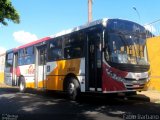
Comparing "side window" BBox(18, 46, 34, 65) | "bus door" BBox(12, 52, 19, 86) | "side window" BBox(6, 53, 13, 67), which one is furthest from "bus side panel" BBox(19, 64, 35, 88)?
"side window" BBox(6, 53, 13, 67)

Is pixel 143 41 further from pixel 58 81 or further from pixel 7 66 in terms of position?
pixel 7 66

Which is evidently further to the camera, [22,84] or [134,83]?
[22,84]

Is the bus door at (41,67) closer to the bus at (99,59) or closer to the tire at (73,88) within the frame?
the bus at (99,59)

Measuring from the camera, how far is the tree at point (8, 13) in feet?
33.3

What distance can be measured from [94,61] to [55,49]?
384 centimetres

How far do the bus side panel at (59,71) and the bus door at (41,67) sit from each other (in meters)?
0.75

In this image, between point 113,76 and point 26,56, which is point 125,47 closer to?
point 113,76

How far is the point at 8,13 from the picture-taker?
10.5 m

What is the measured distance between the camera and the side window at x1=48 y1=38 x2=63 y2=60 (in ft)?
55.1

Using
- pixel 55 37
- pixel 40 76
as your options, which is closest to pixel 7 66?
pixel 40 76

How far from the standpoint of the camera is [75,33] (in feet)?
50.6

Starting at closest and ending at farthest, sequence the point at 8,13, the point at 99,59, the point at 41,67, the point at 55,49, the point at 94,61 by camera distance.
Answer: the point at 8,13 < the point at 99,59 < the point at 94,61 < the point at 55,49 < the point at 41,67

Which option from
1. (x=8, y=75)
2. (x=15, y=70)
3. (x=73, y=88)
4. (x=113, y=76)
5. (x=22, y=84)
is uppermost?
(x=15, y=70)

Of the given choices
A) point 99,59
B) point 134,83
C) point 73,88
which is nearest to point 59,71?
point 73,88
